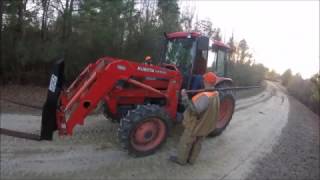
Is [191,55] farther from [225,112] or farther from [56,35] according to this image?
[56,35]

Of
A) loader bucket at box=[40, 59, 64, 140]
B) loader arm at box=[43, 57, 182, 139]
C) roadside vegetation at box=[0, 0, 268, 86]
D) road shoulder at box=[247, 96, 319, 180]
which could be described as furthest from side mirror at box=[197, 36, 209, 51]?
roadside vegetation at box=[0, 0, 268, 86]

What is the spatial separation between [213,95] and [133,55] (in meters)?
11.6

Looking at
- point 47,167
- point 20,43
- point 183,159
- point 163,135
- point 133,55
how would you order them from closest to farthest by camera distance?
point 47,167, point 183,159, point 163,135, point 20,43, point 133,55

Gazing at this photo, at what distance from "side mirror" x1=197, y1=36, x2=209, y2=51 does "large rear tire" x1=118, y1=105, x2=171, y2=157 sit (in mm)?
1949

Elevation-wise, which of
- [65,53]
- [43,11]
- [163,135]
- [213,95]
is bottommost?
[163,135]

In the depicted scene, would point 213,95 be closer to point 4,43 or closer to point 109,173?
point 109,173

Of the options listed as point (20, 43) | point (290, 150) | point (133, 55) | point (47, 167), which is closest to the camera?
point (47, 167)

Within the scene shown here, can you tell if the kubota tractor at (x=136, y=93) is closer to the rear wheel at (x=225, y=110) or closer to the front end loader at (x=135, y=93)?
the front end loader at (x=135, y=93)

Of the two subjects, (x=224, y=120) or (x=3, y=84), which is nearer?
(x=224, y=120)

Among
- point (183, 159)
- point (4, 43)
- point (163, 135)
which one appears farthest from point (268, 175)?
point (4, 43)

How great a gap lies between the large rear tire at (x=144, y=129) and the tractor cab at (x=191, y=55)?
151 centimetres

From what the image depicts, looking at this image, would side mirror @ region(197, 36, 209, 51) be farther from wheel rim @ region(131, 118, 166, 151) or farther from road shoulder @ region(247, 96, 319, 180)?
road shoulder @ region(247, 96, 319, 180)

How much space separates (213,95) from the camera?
7.41m

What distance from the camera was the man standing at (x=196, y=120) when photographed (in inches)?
286
